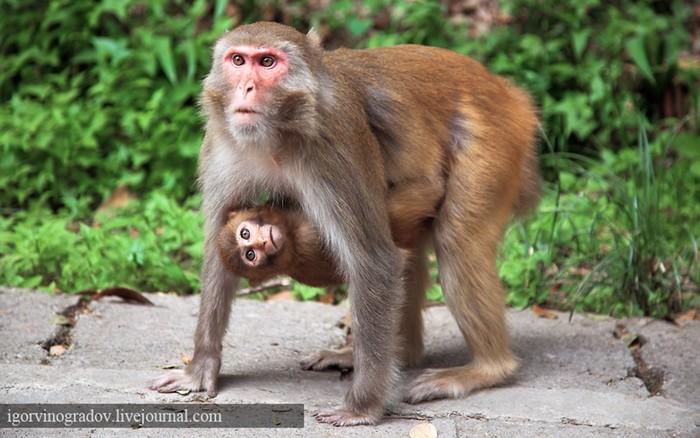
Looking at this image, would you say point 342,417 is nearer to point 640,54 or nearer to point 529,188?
point 529,188

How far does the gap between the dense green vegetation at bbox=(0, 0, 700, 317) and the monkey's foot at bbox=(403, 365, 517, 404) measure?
138 cm

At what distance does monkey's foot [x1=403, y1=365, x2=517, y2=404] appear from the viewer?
208 inches

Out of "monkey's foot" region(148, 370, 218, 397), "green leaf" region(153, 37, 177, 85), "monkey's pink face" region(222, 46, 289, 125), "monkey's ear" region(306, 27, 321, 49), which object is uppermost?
"monkey's ear" region(306, 27, 321, 49)

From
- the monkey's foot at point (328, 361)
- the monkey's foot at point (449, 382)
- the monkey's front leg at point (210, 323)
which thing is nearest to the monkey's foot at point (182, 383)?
the monkey's front leg at point (210, 323)

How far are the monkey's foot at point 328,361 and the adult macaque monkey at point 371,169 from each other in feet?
1.43

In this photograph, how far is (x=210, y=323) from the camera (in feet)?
16.9

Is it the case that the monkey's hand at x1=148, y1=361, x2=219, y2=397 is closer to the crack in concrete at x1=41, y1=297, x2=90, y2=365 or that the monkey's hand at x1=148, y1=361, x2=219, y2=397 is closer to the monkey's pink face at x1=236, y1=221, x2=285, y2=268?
the monkey's pink face at x1=236, y1=221, x2=285, y2=268

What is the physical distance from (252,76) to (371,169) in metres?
0.80

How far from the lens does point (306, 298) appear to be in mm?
7043

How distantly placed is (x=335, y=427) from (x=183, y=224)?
3178mm

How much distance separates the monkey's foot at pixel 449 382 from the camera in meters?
5.28

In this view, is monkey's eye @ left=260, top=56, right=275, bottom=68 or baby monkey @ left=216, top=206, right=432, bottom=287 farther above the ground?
monkey's eye @ left=260, top=56, right=275, bottom=68

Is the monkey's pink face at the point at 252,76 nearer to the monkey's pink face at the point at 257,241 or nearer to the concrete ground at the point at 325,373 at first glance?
the monkey's pink face at the point at 257,241

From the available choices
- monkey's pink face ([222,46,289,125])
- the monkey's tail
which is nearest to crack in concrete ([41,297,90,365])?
monkey's pink face ([222,46,289,125])
